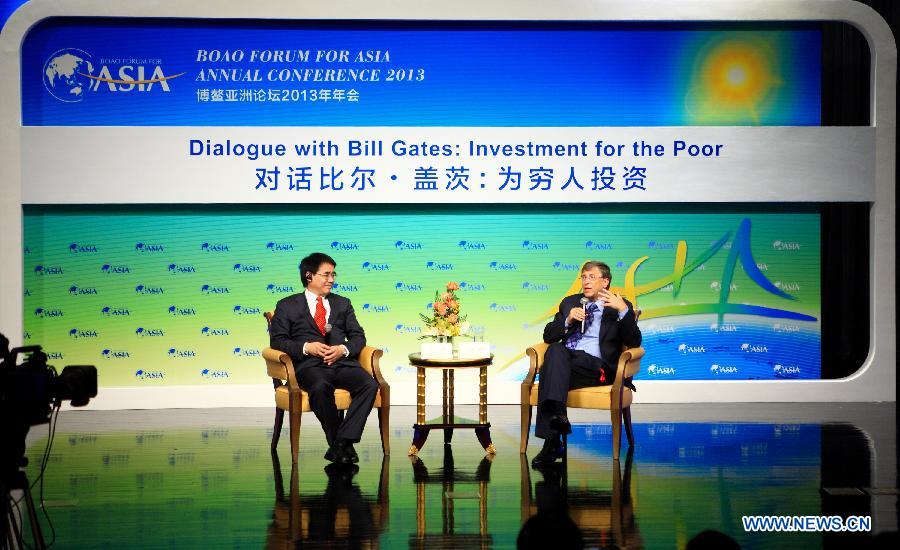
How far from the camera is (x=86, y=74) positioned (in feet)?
25.7

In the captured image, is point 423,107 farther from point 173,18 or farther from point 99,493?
point 99,493

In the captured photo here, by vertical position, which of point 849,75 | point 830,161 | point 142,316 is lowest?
point 142,316

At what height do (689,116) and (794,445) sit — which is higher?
(689,116)

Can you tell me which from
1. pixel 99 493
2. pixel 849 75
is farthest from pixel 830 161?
pixel 99 493

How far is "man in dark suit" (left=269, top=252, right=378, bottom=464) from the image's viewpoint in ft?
18.6

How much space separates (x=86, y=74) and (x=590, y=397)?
456 cm

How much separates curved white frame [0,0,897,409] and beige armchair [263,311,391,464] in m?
2.02

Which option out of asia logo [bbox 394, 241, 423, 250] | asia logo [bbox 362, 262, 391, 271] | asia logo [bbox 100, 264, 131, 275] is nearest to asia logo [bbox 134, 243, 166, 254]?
asia logo [bbox 100, 264, 131, 275]

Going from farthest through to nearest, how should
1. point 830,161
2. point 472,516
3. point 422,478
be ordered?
point 830,161
point 422,478
point 472,516

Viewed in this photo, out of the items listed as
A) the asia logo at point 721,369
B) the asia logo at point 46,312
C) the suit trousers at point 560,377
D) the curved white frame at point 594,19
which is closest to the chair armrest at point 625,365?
the suit trousers at point 560,377

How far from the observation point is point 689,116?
808 cm

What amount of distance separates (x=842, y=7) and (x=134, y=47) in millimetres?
5328

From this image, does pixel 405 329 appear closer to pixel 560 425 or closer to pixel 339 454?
pixel 339 454

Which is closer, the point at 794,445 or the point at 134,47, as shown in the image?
the point at 794,445
